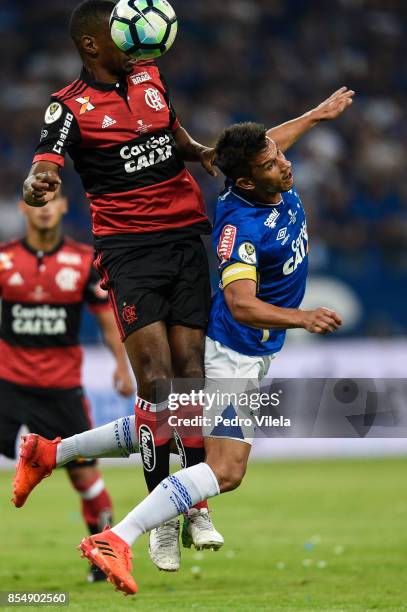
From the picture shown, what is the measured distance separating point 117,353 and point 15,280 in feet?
3.31

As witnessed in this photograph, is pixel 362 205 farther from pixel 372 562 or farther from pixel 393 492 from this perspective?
pixel 372 562

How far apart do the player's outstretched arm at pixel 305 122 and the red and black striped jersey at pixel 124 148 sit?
633mm

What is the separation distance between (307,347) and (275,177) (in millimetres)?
10076

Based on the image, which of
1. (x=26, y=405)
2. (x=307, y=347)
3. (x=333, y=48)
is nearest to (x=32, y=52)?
(x=333, y=48)

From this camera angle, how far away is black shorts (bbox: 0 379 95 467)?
29.7ft

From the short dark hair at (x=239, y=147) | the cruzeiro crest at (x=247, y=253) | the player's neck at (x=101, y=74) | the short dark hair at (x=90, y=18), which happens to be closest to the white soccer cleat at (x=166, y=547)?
the cruzeiro crest at (x=247, y=253)

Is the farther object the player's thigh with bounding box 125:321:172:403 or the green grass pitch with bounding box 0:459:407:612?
the green grass pitch with bounding box 0:459:407:612

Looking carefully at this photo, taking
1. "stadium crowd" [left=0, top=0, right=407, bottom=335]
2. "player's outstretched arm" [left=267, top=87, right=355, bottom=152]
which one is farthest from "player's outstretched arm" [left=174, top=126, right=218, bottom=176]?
"stadium crowd" [left=0, top=0, right=407, bottom=335]

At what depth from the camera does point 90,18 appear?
6.63 m

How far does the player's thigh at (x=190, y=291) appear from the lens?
674 cm

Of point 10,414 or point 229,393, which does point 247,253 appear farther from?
point 10,414

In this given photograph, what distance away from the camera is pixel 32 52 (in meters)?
20.7

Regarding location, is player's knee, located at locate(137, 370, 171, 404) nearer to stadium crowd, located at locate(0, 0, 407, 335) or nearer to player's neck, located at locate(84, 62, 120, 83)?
player's neck, located at locate(84, 62, 120, 83)

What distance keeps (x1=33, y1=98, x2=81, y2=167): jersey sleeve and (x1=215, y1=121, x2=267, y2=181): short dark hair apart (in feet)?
2.68
